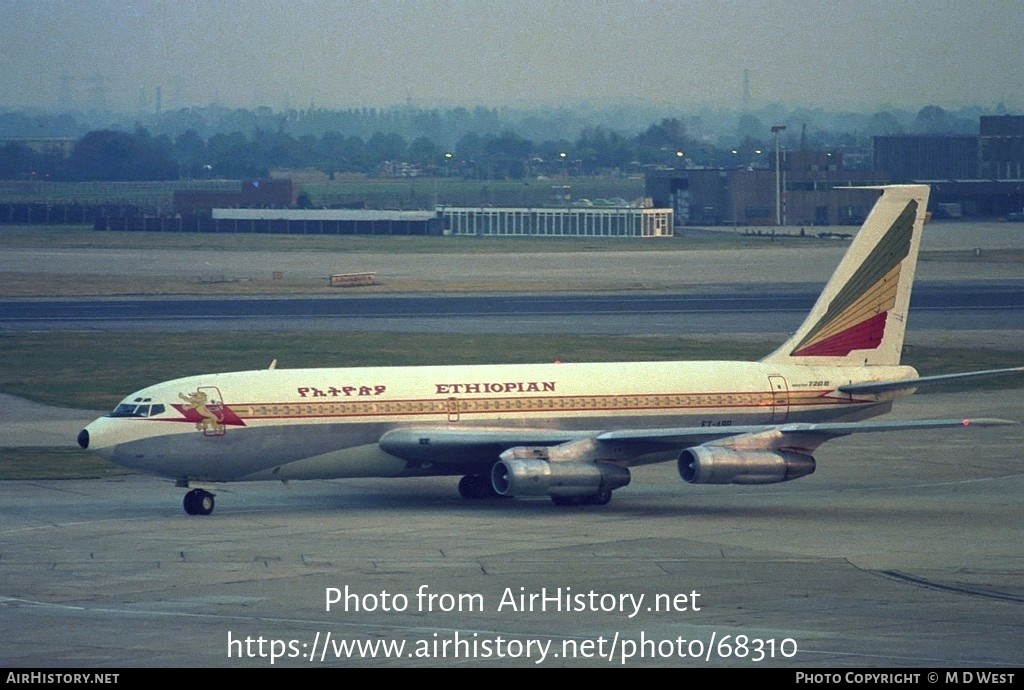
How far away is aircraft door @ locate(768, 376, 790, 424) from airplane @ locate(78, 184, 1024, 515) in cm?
4

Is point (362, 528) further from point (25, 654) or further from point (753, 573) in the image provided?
point (25, 654)

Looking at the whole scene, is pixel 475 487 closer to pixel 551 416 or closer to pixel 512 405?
pixel 512 405

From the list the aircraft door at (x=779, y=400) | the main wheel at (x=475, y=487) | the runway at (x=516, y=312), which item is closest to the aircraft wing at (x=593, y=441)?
the main wheel at (x=475, y=487)

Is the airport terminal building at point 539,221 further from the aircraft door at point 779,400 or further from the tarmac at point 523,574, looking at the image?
the aircraft door at point 779,400

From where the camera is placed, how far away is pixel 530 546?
115 feet

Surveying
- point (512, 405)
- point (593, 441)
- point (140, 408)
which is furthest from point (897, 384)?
point (140, 408)

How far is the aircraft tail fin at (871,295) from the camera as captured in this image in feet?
149

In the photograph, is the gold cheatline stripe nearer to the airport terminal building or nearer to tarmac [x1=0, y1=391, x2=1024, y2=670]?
tarmac [x1=0, y1=391, x2=1024, y2=670]

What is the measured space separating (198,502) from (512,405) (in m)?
8.46

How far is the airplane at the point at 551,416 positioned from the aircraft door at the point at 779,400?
4 cm

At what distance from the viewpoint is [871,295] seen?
45.7 meters

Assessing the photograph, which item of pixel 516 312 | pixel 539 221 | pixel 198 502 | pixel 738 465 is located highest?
pixel 539 221
